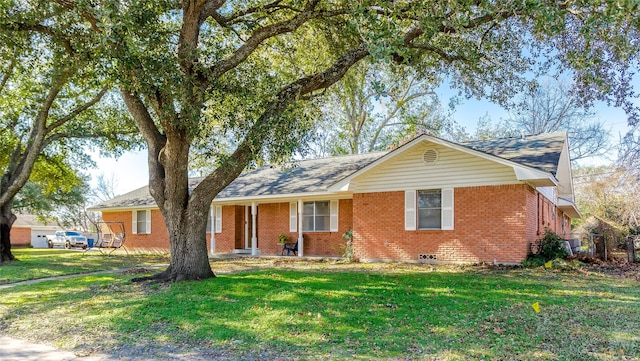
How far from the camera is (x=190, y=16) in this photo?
9.71 meters

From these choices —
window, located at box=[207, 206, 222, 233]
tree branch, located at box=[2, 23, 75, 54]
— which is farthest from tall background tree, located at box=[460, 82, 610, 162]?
tree branch, located at box=[2, 23, 75, 54]

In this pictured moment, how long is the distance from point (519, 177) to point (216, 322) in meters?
9.18

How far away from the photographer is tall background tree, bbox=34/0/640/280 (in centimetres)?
762

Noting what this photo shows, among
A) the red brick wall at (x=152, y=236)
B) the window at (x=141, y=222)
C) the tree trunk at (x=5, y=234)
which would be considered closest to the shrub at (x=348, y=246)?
the red brick wall at (x=152, y=236)

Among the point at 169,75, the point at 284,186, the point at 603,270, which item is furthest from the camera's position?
the point at 284,186

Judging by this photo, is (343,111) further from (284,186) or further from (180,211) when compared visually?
(180,211)

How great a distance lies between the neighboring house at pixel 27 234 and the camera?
41.8 meters

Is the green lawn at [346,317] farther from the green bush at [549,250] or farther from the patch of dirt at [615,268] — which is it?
the green bush at [549,250]

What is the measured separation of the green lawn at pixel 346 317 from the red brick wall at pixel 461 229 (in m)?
2.72

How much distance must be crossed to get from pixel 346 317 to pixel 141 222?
19.5 m

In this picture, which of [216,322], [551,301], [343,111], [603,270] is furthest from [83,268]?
[343,111]

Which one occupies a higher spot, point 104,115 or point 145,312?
point 104,115

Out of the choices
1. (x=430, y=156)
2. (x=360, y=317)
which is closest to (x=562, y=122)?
(x=430, y=156)

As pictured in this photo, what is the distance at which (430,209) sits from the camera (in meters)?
14.3
